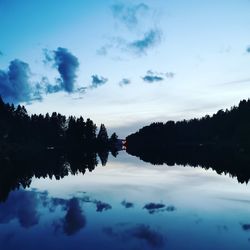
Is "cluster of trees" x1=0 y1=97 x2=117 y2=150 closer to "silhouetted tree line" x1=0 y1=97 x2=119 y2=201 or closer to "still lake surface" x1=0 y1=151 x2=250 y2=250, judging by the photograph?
"silhouetted tree line" x1=0 y1=97 x2=119 y2=201

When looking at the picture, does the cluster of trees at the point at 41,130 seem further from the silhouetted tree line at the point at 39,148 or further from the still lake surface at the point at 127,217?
the still lake surface at the point at 127,217

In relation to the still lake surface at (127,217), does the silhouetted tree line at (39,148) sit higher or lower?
higher

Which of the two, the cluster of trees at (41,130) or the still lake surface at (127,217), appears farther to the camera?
the cluster of trees at (41,130)

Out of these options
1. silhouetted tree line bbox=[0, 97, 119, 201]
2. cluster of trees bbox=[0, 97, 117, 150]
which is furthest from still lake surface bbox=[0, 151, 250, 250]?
Answer: cluster of trees bbox=[0, 97, 117, 150]

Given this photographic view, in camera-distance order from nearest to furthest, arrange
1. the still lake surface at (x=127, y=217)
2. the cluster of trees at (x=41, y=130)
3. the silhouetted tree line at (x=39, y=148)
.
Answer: the still lake surface at (x=127, y=217) → the silhouetted tree line at (x=39, y=148) → the cluster of trees at (x=41, y=130)

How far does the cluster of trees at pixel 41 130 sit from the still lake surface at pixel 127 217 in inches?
3088

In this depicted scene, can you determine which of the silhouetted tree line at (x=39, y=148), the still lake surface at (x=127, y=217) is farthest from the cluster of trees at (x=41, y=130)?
the still lake surface at (x=127, y=217)

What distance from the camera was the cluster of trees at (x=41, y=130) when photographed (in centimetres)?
11700

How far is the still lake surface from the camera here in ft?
54.7

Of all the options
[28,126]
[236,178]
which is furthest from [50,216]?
[28,126]

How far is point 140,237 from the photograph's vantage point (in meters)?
17.5

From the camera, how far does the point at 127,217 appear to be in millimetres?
21891

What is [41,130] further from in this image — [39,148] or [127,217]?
[127,217]

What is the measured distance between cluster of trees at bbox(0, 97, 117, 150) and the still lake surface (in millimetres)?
78443
